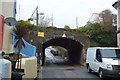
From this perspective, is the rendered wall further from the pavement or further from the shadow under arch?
the shadow under arch

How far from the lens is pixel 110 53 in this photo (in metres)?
13.0

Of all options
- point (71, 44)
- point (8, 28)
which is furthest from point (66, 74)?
point (71, 44)

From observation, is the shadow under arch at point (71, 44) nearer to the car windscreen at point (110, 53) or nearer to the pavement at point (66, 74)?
the pavement at point (66, 74)

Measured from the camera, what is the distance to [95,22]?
1081 inches

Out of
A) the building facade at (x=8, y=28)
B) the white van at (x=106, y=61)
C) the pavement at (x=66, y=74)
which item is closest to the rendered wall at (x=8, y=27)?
the building facade at (x=8, y=28)

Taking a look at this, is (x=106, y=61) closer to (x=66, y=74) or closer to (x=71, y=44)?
(x=66, y=74)

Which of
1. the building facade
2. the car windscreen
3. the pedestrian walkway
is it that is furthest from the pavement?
the building facade

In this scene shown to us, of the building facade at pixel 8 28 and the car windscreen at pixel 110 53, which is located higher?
the building facade at pixel 8 28

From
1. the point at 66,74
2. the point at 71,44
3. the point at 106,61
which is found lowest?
the point at 66,74

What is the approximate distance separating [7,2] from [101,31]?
15.7 meters

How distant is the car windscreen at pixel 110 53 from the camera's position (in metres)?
12.8

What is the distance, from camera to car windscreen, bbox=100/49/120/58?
12.8 meters

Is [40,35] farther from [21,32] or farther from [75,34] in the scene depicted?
[21,32]

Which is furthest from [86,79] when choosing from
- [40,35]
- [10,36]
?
[40,35]
